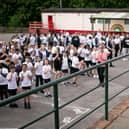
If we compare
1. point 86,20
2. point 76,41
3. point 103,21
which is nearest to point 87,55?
point 76,41

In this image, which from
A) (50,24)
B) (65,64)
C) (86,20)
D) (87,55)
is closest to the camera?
(65,64)

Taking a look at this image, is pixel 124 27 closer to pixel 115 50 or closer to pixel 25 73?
pixel 115 50

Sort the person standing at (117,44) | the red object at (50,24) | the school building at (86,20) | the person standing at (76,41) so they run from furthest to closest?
the red object at (50,24) < the school building at (86,20) < the person standing at (76,41) < the person standing at (117,44)

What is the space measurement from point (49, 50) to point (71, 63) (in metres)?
3.32

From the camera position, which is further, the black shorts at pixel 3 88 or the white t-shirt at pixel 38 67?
the white t-shirt at pixel 38 67

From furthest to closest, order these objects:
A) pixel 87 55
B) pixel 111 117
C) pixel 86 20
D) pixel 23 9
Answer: pixel 23 9
pixel 86 20
pixel 87 55
pixel 111 117

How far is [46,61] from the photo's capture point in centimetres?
1295

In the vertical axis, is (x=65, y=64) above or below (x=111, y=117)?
below

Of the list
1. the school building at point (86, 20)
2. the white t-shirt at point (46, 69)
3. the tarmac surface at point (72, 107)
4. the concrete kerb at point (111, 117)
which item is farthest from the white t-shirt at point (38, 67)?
the school building at point (86, 20)

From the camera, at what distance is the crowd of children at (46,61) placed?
37.5 feet

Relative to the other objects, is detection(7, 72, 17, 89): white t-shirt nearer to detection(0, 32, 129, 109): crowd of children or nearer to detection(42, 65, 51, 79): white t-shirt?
detection(0, 32, 129, 109): crowd of children

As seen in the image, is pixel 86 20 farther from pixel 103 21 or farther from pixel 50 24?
pixel 50 24

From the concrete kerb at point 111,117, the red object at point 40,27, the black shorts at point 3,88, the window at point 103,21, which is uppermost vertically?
the concrete kerb at point 111,117

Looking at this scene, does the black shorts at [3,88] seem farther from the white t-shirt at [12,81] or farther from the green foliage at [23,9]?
the green foliage at [23,9]
